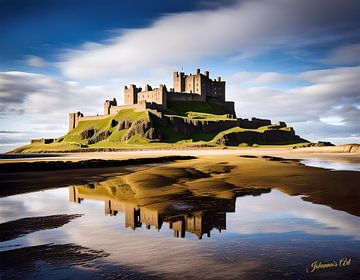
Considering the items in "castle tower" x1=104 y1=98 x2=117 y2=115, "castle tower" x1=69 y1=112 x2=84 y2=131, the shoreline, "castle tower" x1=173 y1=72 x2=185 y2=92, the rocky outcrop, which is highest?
"castle tower" x1=173 y1=72 x2=185 y2=92

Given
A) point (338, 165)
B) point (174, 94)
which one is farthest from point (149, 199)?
point (174, 94)

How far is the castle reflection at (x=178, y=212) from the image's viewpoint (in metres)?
8.10

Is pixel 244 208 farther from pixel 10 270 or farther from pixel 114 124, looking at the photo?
pixel 114 124

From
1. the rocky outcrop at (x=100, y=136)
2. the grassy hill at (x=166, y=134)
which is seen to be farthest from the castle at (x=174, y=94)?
the rocky outcrop at (x=100, y=136)

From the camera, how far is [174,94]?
12962 cm

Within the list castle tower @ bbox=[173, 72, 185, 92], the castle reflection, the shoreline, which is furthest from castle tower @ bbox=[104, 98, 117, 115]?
the castle reflection

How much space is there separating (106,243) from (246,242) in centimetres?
280

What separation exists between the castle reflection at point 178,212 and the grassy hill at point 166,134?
73.4 metres

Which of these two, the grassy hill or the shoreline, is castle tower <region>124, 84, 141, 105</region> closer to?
the grassy hill

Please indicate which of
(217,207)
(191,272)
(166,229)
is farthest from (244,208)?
(191,272)

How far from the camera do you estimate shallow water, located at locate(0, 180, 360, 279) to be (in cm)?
516

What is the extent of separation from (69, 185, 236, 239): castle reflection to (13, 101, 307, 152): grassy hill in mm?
73436

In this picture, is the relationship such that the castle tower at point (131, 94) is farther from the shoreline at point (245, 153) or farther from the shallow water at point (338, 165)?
the shallow water at point (338, 165)

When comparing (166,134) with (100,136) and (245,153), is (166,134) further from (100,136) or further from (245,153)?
(245,153)
